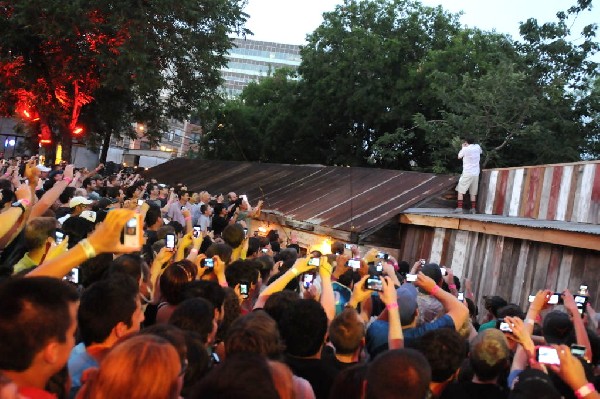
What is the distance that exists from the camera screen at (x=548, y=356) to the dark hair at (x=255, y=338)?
1.37 m

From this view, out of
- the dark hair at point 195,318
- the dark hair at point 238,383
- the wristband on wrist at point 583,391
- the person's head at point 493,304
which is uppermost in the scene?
the dark hair at point 238,383

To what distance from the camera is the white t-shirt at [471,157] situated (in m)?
15.9

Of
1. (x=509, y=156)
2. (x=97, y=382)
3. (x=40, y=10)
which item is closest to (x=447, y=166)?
(x=509, y=156)

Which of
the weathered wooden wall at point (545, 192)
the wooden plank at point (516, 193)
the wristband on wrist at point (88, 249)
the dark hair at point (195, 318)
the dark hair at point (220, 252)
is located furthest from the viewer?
the wooden plank at point (516, 193)

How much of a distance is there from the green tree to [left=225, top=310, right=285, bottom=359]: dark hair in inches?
1028

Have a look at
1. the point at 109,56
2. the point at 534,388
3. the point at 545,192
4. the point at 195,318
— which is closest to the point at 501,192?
the point at 545,192

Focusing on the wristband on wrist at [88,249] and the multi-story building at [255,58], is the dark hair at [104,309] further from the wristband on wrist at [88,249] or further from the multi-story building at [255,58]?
the multi-story building at [255,58]

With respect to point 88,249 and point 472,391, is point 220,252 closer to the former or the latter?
point 472,391

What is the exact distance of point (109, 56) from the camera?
29500 millimetres

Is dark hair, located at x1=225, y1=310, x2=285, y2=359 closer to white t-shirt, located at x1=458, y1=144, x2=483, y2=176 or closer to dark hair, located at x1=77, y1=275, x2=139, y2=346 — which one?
dark hair, located at x1=77, y1=275, x2=139, y2=346

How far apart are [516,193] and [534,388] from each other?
11.9 metres

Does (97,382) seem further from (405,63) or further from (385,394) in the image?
(405,63)

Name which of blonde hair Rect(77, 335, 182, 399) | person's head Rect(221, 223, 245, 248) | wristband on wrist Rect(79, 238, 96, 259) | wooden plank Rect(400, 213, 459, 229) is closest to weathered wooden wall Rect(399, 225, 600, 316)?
wooden plank Rect(400, 213, 459, 229)

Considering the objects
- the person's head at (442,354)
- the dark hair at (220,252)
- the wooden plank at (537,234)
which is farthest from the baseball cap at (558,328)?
the wooden plank at (537,234)
